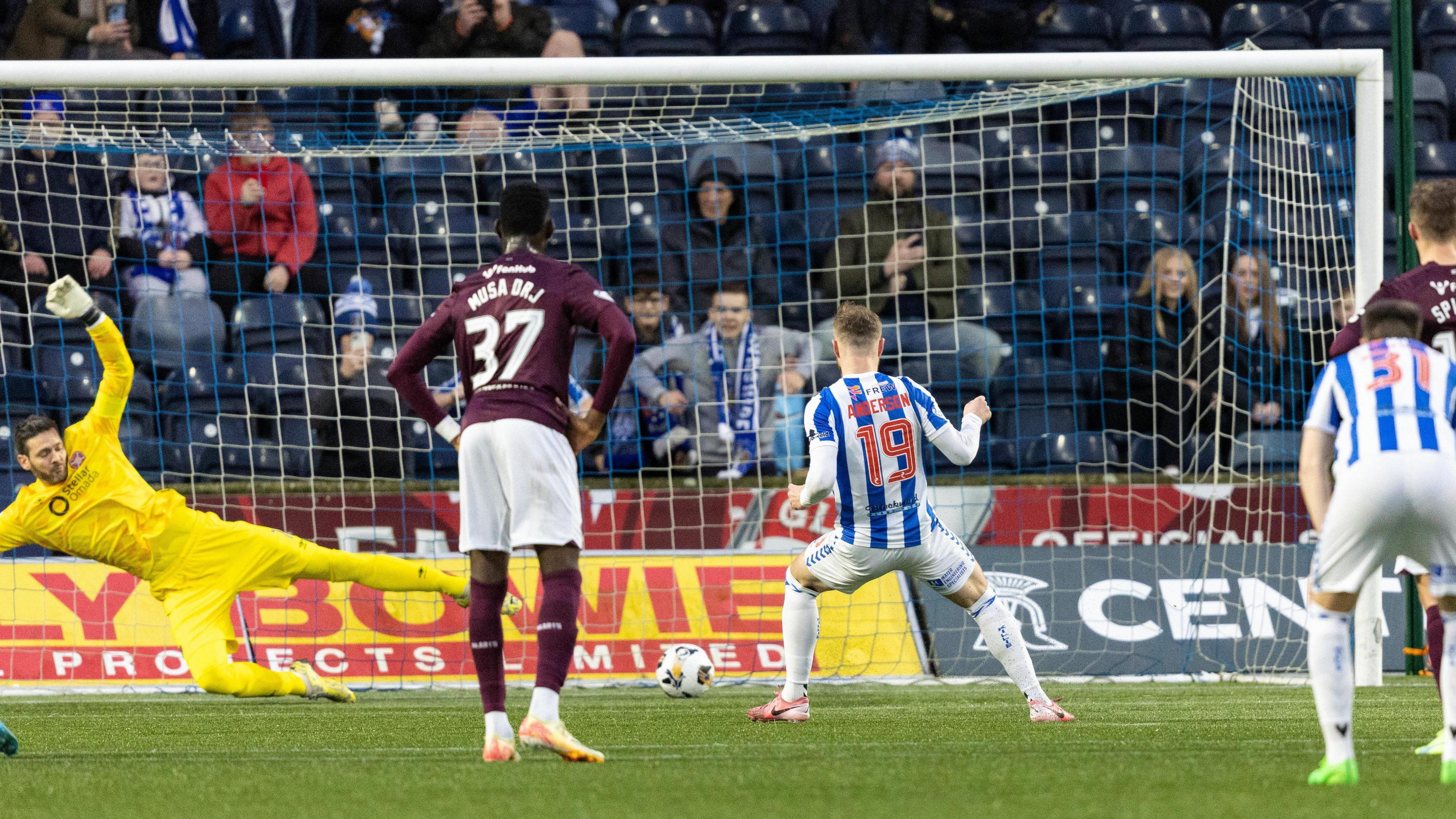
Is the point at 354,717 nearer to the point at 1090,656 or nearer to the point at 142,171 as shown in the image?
the point at 1090,656

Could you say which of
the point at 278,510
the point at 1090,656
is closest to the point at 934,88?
the point at 1090,656

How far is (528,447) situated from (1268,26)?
10361mm

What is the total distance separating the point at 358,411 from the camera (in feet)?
35.2

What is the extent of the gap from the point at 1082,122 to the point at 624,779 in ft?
31.6

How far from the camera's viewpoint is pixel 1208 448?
10.6 metres

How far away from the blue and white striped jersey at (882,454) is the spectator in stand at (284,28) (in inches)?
305

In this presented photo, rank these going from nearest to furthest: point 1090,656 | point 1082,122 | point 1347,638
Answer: point 1347,638 < point 1090,656 < point 1082,122

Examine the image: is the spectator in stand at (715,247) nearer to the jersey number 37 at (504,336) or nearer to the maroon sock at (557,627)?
the jersey number 37 at (504,336)

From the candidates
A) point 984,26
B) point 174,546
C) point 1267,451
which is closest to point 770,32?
point 984,26

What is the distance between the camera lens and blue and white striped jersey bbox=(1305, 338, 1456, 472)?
13.5ft

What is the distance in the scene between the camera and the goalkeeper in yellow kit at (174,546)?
765 centimetres

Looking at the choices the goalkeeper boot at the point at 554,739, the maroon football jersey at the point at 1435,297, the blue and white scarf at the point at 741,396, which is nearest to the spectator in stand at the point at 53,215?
the blue and white scarf at the point at 741,396

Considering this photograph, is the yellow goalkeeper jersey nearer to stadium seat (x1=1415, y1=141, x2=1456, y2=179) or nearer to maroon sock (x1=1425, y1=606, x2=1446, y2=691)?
maroon sock (x1=1425, y1=606, x2=1446, y2=691)

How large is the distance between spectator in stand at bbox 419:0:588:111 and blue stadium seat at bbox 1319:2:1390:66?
645 centimetres
